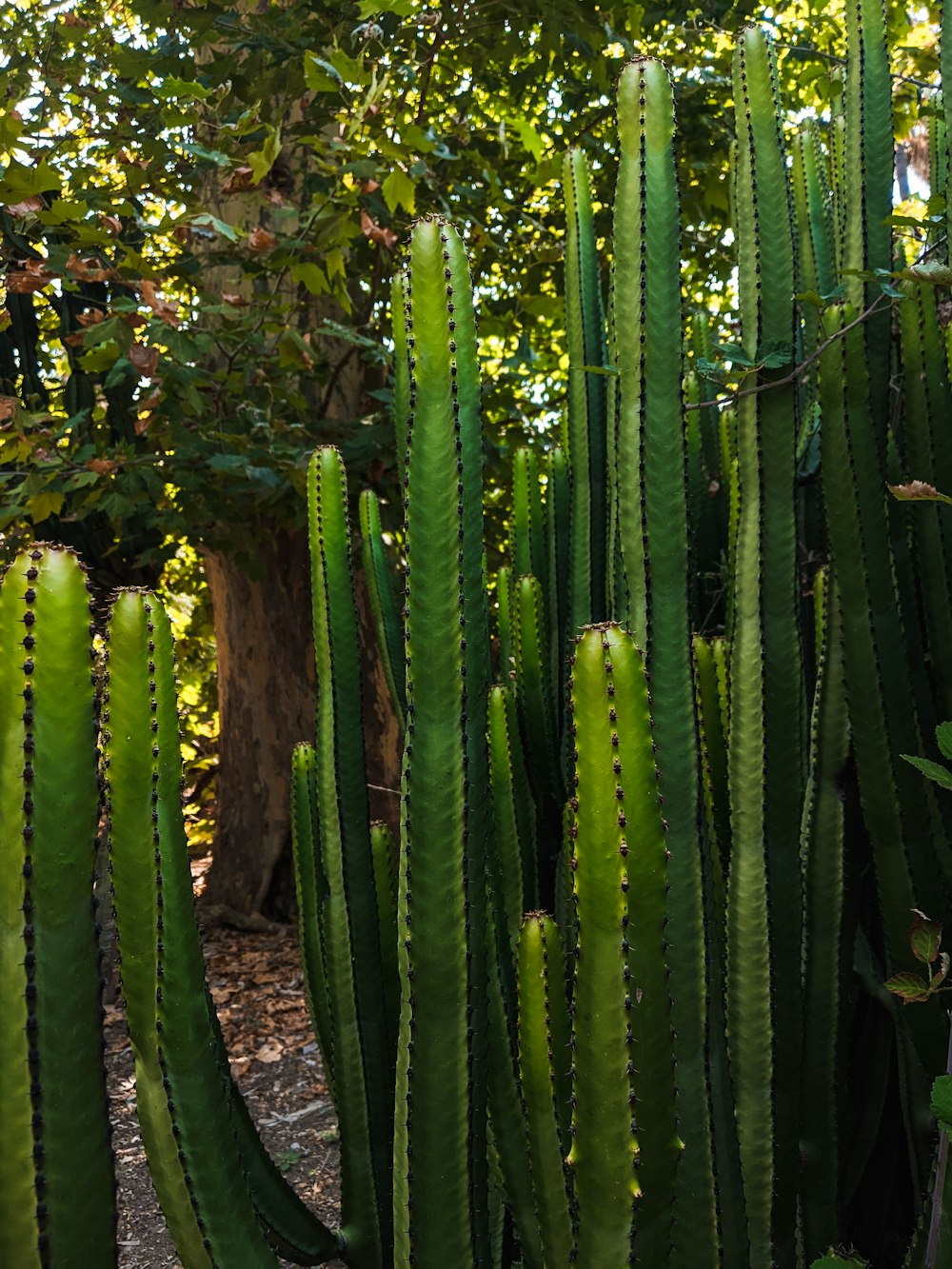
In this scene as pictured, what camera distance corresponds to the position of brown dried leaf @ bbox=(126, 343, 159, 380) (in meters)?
2.73

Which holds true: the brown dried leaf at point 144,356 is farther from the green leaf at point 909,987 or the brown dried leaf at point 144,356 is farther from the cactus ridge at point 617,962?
the green leaf at point 909,987

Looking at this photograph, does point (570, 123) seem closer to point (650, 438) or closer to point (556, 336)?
point (556, 336)

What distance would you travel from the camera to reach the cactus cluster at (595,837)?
3.09 ft

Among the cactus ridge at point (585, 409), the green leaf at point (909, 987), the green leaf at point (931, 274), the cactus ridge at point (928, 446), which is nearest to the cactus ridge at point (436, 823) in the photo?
Answer: the green leaf at point (909, 987)

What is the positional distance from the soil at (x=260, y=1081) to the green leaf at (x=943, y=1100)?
187 cm

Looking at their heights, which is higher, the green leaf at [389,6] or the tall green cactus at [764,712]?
the green leaf at [389,6]

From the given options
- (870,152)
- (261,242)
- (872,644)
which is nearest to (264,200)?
(261,242)

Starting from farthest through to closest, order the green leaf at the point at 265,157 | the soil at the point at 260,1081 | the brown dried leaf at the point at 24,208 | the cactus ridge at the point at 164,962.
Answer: the soil at the point at 260,1081
the green leaf at the point at 265,157
the brown dried leaf at the point at 24,208
the cactus ridge at the point at 164,962

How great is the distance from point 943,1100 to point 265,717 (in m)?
4.39

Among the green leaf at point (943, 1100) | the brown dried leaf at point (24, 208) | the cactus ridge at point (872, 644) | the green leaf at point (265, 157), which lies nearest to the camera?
the green leaf at point (943, 1100)

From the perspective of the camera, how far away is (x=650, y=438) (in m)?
1.28

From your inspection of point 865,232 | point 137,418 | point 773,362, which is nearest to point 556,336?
point 137,418

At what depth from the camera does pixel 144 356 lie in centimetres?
273

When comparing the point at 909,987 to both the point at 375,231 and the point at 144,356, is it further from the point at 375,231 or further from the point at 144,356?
the point at 375,231
